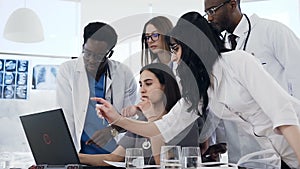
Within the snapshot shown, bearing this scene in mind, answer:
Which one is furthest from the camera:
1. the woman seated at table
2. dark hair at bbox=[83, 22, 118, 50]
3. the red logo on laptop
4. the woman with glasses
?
dark hair at bbox=[83, 22, 118, 50]

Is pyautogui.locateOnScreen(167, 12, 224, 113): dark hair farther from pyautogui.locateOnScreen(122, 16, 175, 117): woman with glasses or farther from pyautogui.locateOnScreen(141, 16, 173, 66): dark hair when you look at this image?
pyautogui.locateOnScreen(141, 16, 173, 66): dark hair

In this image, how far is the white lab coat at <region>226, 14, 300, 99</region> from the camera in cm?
167

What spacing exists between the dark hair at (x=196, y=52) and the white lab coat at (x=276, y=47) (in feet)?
1.74

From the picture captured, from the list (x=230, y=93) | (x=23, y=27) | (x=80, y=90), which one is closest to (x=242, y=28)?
(x=230, y=93)

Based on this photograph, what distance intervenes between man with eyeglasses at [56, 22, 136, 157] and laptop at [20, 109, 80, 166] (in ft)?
1.51

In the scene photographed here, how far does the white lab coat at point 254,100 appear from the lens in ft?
3.24

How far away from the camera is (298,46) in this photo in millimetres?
1682

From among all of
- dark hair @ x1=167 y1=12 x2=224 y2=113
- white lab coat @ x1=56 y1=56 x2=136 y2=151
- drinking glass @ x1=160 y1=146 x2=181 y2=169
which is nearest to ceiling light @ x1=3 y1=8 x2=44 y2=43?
white lab coat @ x1=56 y1=56 x2=136 y2=151

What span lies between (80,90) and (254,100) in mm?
913

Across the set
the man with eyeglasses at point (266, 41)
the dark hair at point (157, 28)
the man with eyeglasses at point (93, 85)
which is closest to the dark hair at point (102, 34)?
the man with eyeglasses at point (93, 85)

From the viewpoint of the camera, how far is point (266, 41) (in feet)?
5.59

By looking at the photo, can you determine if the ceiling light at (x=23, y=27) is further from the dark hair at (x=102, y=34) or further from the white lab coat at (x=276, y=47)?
the white lab coat at (x=276, y=47)

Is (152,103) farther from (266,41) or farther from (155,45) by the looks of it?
(266,41)

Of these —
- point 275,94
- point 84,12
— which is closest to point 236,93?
point 275,94
